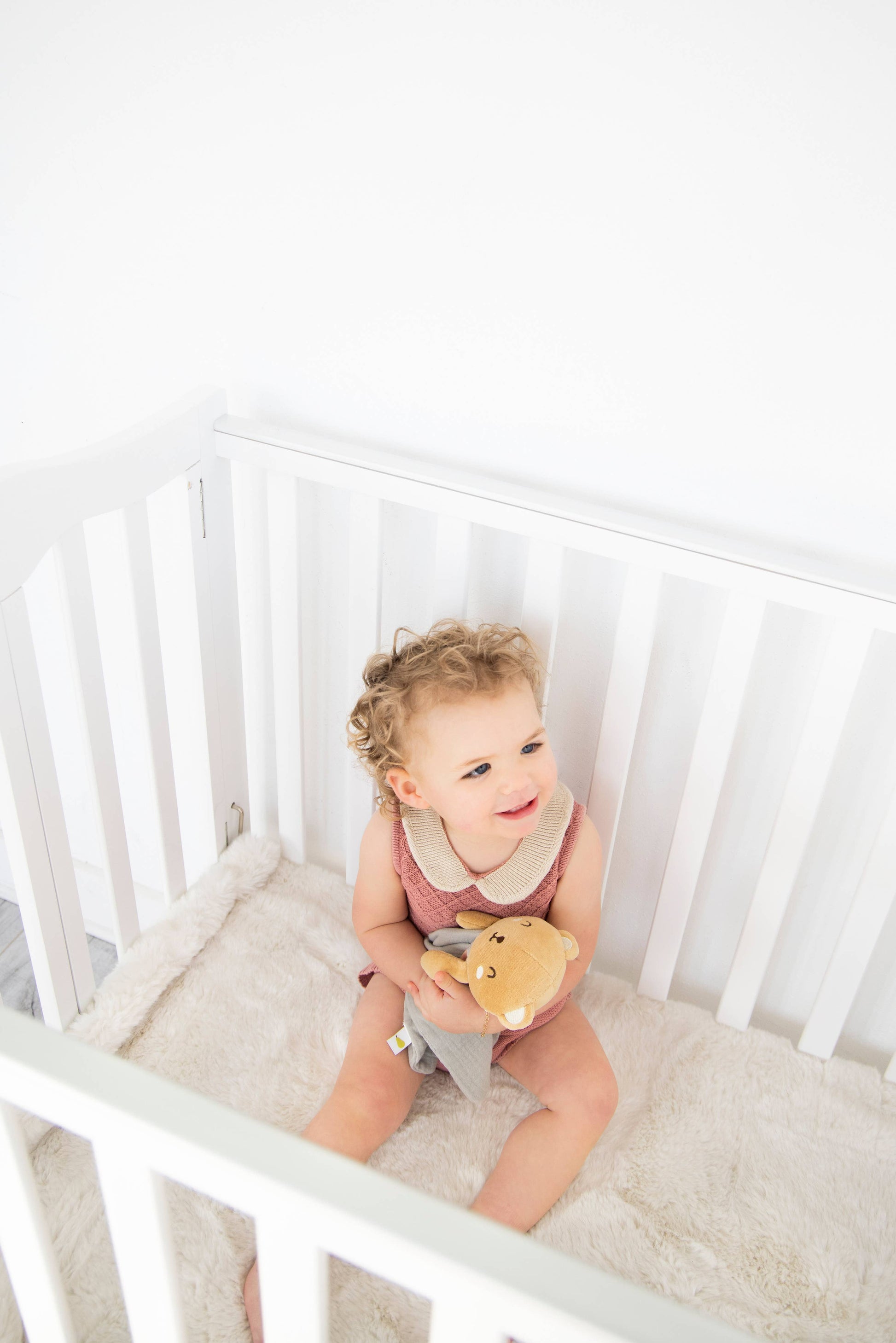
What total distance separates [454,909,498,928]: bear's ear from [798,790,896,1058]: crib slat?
0.37 metres

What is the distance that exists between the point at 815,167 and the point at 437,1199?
30.8 inches

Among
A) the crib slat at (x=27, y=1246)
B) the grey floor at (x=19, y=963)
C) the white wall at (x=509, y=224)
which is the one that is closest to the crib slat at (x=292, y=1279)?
the crib slat at (x=27, y=1246)

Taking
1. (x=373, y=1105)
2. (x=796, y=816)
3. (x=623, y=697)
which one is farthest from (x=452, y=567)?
(x=373, y=1105)

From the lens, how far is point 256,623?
3.95ft

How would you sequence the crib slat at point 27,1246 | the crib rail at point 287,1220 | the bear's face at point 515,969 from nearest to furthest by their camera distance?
the crib rail at point 287,1220 < the crib slat at point 27,1246 < the bear's face at point 515,969

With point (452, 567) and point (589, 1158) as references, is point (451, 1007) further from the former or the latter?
point (452, 567)

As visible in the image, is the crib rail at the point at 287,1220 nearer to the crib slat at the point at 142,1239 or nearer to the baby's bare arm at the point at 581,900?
the crib slat at the point at 142,1239

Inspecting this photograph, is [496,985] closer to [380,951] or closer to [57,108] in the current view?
[380,951]

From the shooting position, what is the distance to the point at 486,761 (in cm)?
89

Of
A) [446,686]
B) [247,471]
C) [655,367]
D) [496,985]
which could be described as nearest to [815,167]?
[655,367]

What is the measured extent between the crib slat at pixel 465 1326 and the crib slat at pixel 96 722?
2.17 ft

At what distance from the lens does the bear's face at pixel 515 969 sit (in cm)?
88

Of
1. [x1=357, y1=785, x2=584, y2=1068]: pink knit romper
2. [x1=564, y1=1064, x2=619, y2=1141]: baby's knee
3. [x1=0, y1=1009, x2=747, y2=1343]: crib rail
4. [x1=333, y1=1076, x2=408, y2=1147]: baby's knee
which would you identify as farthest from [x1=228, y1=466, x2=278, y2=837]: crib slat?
[x1=0, y1=1009, x2=747, y2=1343]: crib rail

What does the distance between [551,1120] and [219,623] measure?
642 mm
